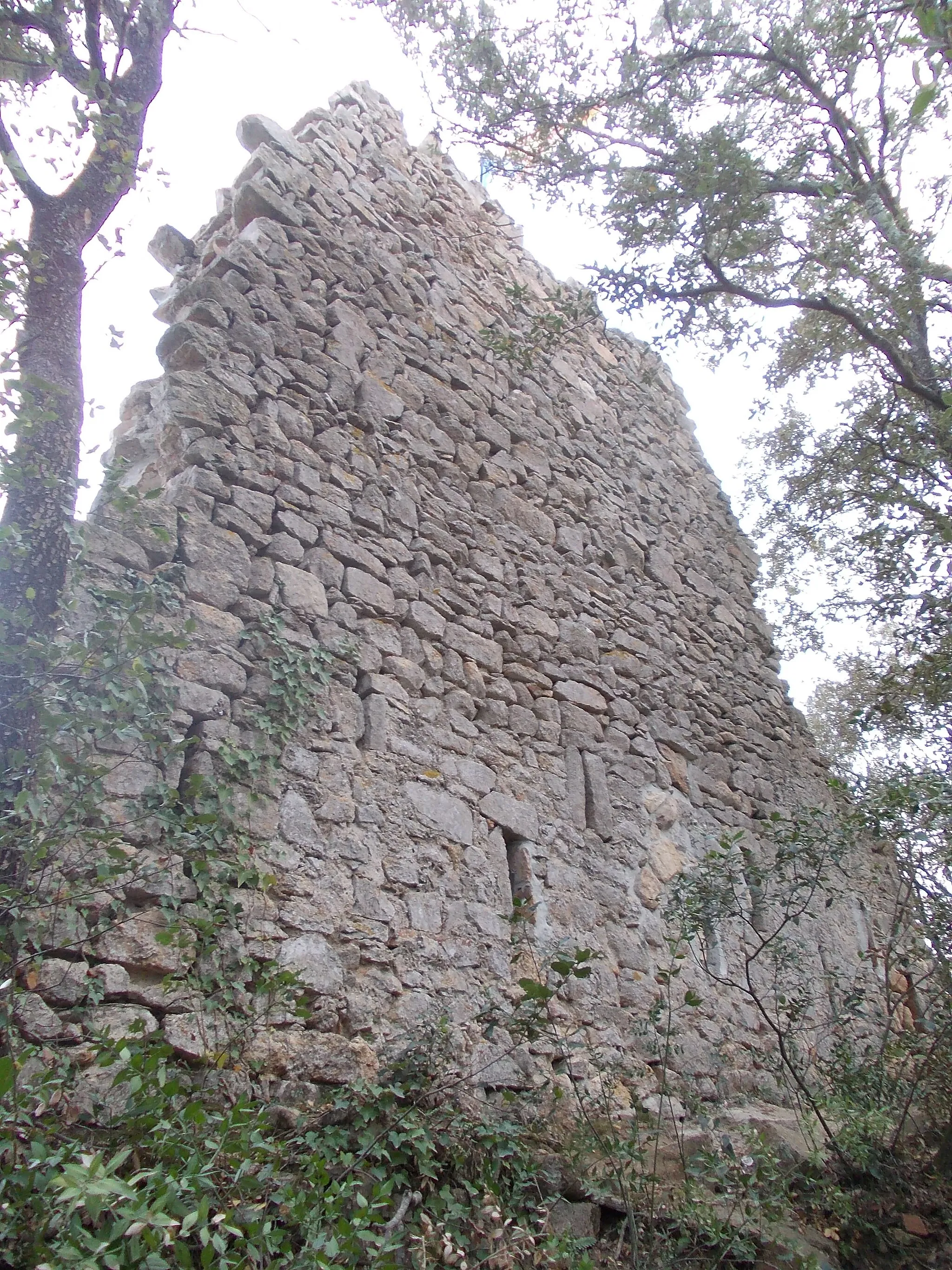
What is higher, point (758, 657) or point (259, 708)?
point (758, 657)

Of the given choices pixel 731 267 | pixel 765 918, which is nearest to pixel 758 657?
pixel 765 918

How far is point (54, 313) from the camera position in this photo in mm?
3451

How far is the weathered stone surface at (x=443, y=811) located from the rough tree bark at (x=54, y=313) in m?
1.62

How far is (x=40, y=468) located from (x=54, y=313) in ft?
2.58

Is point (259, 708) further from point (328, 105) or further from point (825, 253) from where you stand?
point (825, 253)

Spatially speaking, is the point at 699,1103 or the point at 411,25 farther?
the point at 411,25

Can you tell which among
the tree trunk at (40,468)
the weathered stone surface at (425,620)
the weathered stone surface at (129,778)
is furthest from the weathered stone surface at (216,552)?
the weathered stone surface at (425,620)

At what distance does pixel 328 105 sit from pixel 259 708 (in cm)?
387

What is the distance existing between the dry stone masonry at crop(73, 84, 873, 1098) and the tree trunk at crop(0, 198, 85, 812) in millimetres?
235

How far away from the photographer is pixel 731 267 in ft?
21.7

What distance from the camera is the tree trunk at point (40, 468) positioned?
2775 millimetres

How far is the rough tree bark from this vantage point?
2.87 meters

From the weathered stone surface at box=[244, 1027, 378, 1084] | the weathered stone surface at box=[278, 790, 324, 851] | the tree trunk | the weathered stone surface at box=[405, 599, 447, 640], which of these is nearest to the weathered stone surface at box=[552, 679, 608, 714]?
the weathered stone surface at box=[405, 599, 447, 640]

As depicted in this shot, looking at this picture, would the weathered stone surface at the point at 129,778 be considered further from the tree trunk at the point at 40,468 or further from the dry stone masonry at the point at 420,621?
the tree trunk at the point at 40,468
